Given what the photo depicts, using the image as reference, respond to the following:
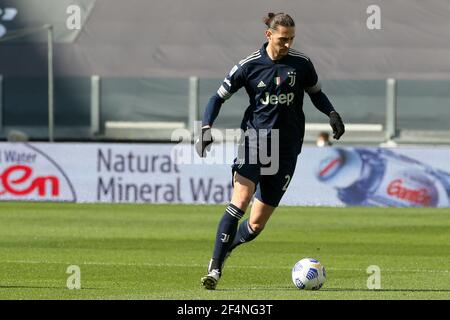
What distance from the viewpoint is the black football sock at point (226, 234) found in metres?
9.63

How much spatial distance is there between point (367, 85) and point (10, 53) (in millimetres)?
10915

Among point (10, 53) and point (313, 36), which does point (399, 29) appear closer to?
point (313, 36)

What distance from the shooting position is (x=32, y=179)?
23094 millimetres

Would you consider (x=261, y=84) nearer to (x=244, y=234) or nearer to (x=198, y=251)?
(x=244, y=234)

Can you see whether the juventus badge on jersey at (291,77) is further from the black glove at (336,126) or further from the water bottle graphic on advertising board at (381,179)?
the water bottle graphic on advertising board at (381,179)

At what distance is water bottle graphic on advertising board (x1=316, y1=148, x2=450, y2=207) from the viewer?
72.5 ft

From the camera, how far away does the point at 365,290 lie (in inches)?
378

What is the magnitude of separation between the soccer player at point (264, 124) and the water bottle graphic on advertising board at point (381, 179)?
12.6 m

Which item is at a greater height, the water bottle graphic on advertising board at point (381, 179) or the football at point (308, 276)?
the water bottle graphic on advertising board at point (381, 179)

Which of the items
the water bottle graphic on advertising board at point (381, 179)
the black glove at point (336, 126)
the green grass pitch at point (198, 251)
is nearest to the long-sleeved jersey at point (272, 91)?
the black glove at point (336, 126)

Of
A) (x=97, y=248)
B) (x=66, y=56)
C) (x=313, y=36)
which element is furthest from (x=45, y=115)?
(x=97, y=248)

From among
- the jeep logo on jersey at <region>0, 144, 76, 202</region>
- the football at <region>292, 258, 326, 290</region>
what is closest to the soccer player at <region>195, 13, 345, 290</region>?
the football at <region>292, 258, 326, 290</region>

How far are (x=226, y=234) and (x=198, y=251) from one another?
482 cm

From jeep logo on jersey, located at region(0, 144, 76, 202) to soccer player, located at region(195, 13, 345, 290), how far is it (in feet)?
45.0
